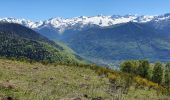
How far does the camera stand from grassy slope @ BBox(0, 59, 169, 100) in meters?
38.1

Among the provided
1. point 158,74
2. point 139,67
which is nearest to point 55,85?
point 139,67

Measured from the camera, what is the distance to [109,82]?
52.5m

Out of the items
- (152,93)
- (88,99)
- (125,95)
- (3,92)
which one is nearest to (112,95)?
(125,95)

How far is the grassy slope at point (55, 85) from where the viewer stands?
1501 inches

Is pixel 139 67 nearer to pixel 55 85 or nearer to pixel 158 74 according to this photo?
pixel 158 74

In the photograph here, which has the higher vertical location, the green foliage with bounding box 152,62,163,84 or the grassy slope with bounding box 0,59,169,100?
the grassy slope with bounding box 0,59,169,100

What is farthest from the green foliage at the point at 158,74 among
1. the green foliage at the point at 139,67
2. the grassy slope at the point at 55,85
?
the grassy slope at the point at 55,85

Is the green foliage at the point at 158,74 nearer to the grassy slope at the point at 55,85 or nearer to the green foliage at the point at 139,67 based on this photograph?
the green foliage at the point at 139,67

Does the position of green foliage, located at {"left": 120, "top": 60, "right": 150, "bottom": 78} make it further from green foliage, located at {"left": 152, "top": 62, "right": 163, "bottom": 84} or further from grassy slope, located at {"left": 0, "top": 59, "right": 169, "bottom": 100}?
grassy slope, located at {"left": 0, "top": 59, "right": 169, "bottom": 100}

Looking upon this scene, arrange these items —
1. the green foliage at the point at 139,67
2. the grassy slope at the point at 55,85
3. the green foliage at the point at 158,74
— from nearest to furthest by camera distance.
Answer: the grassy slope at the point at 55,85, the green foliage at the point at 158,74, the green foliage at the point at 139,67

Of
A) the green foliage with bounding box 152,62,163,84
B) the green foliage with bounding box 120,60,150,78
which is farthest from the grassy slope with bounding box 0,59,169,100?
the green foliage with bounding box 152,62,163,84

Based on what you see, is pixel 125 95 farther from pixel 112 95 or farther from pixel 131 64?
pixel 131 64

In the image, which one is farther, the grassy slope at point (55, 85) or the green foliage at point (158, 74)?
the green foliage at point (158, 74)

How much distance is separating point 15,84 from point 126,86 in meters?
15.4
